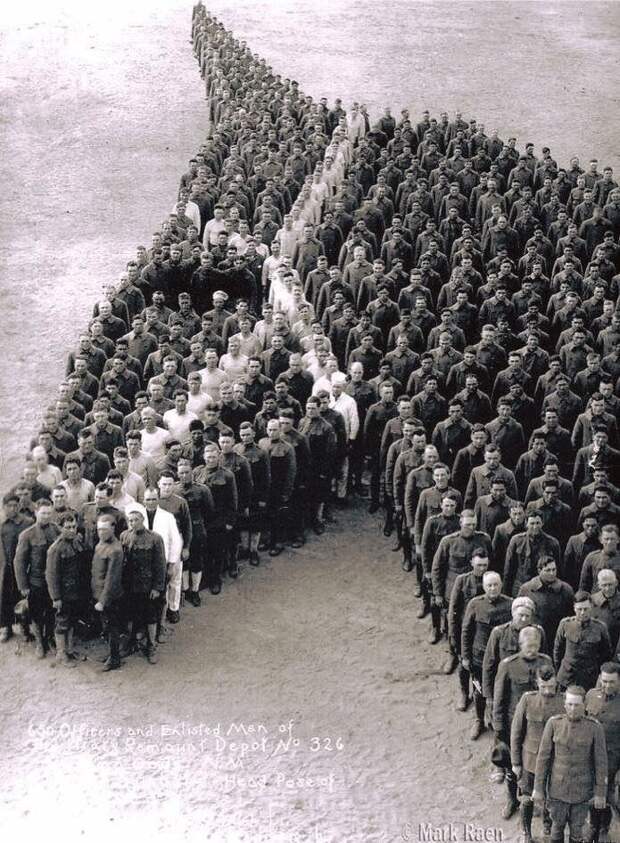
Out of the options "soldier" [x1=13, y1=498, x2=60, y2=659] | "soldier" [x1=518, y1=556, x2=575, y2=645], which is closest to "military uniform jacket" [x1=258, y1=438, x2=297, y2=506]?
"soldier" [x1=13, y1=498, x2=60, y2=659]

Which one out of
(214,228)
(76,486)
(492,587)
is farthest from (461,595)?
(214,228)

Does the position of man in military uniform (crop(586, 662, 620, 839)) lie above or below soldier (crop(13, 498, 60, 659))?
above

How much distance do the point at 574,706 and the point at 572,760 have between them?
15.0 inches

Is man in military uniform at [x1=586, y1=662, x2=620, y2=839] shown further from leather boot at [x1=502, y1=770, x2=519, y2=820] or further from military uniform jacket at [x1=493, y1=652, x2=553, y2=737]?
leather boot at [x1=502, y1=770, x2=519, y2=820]

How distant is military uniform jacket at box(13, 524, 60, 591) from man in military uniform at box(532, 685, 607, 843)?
168 inches

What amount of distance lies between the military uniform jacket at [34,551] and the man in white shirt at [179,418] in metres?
2.11

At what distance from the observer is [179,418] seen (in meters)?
11.7

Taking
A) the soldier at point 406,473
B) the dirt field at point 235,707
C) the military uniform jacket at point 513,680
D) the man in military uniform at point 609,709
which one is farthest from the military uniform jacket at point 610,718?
the soldier at point 406,473

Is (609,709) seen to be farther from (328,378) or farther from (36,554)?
(328,378)

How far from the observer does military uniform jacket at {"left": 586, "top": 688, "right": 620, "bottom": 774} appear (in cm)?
778

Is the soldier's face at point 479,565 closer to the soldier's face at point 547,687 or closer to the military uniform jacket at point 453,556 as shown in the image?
the military uniform jacket at point 453,556

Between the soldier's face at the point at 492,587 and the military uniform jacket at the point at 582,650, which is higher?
the soldier's face at the point at 492,587

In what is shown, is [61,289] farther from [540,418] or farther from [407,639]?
[407,639]

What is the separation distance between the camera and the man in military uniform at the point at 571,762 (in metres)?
7.54
